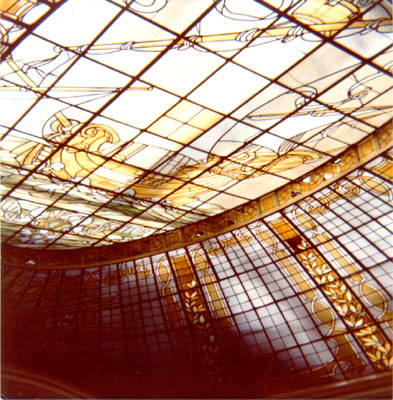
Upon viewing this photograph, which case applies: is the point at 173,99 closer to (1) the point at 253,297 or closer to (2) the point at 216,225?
(2) the point at 216,225

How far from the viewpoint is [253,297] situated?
32.6ft

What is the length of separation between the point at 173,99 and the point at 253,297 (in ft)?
17.5

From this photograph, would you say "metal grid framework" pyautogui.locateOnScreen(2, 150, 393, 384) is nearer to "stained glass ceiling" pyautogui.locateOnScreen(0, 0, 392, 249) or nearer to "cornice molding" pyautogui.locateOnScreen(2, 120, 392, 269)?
"cornice molding" pyautogui.locateOnScreen(2, 120, 392, 269)

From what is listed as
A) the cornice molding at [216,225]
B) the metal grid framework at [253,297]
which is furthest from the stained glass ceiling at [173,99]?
the metal grid framework at [253,297]

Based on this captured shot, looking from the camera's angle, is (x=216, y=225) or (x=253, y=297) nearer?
(x=253, y=297)

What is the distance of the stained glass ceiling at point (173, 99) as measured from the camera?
5273mm

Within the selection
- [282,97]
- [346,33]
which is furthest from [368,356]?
[346,33]

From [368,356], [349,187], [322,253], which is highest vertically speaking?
[349,187]

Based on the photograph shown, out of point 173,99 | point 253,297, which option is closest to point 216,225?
point 253,297

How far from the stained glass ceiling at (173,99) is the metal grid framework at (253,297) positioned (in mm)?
1262

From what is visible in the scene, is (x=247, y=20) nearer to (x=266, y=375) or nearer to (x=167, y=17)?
(x=167, y=17)

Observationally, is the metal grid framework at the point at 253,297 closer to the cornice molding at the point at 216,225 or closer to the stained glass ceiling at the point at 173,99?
the cornice molding at the point at 216,225

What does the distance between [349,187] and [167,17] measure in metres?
5.50

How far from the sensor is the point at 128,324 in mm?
10414
